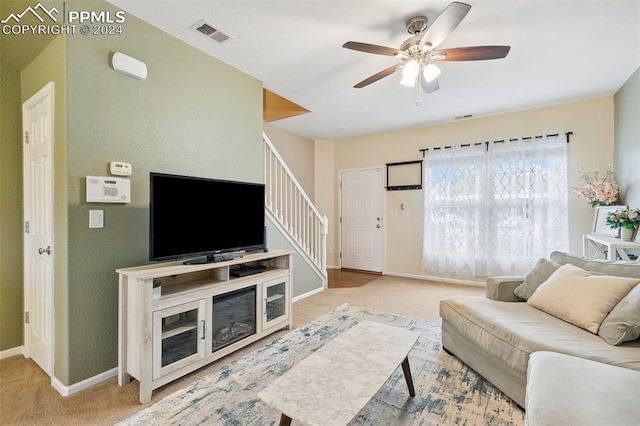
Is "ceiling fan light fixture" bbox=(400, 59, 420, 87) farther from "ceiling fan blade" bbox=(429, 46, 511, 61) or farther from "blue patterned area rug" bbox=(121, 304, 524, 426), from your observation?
"blue patterned area rug" bbox=(121, 304, 524, 426)

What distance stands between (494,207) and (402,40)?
3.03 meters

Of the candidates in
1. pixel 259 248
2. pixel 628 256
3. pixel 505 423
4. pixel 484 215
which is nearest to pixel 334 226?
pixel 484 215

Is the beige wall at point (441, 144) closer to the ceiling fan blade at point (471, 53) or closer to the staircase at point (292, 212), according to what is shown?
the staircase at point (292, 212)

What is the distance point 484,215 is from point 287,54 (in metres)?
3.66

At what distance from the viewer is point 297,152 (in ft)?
18.4

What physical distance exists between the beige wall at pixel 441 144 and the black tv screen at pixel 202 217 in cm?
324

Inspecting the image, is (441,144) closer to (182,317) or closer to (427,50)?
(427,50)

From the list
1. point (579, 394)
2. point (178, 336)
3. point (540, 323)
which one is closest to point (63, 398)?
point (178, 336)

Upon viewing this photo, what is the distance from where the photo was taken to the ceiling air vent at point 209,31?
7.58 ft

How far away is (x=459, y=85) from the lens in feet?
11.1

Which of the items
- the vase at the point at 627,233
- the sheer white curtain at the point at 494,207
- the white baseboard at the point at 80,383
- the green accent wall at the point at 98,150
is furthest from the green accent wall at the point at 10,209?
the vase at the point at 627,233

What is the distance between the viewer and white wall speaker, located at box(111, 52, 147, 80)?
2090mm

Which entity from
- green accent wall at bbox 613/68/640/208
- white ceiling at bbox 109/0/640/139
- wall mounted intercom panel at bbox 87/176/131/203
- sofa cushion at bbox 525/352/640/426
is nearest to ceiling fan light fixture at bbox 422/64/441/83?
white ceiling at bbox 109/0/640/139

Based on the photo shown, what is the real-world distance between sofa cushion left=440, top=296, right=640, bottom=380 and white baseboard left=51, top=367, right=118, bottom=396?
2.58 m
